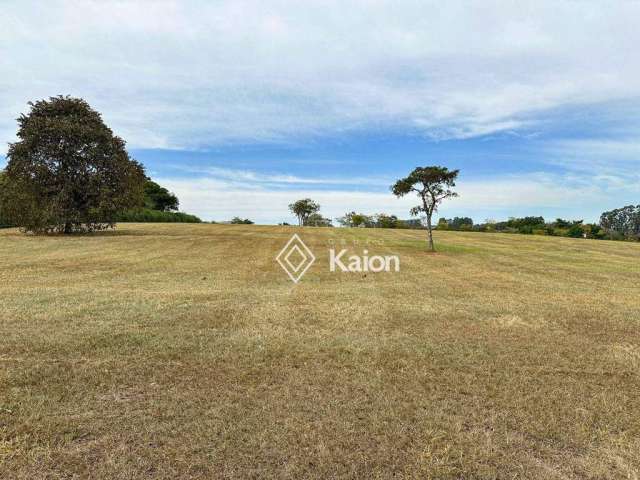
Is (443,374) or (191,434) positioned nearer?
(191,434)

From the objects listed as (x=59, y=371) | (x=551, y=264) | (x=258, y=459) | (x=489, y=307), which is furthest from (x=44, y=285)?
(x=551, y=264)

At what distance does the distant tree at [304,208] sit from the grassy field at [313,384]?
223 feet

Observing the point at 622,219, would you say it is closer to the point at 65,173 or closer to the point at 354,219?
the point at 354,219

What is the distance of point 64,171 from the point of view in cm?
2223

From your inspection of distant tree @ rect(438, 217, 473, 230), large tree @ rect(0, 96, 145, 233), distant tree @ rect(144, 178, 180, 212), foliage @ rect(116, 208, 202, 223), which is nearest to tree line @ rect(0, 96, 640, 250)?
large tree @ rect(0, 96, 145, 233)

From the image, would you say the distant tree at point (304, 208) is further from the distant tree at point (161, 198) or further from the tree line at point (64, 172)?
the tree line at point (64, 172)

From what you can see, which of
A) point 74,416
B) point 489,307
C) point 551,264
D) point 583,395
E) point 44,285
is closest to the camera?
point 74,416

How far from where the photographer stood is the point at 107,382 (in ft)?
13.3

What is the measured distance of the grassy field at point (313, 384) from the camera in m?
2.87

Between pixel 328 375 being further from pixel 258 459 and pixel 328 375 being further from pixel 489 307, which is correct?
pixel 489 307

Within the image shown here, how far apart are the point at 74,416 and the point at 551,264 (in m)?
17.3

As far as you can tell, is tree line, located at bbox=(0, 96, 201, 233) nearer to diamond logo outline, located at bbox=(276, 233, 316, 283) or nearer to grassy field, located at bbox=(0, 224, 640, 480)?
diamond logo outline, located at bbox=(276, 233, 316, 283)

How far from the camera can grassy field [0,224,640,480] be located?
2.87 m

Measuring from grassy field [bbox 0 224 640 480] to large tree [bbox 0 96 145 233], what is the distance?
1542cm
